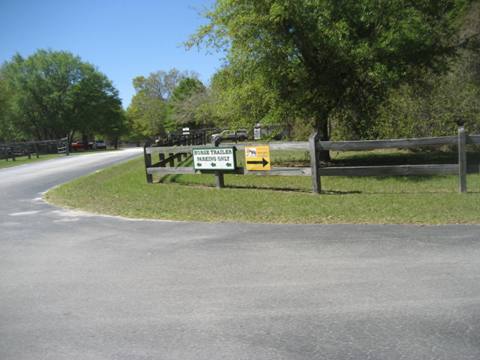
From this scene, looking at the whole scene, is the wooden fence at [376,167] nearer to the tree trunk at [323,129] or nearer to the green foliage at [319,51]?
the green foliage at [319,51]

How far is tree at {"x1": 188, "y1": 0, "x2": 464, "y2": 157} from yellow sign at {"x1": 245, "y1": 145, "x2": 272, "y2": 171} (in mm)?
3305

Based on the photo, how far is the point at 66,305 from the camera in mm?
4348

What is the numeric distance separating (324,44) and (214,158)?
518 cm

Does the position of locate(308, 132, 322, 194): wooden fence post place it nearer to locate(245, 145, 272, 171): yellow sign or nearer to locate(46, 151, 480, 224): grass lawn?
locate(46, 151, 480, 224): grass lawn

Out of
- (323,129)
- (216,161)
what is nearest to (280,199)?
(216,161)

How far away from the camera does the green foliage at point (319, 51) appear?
43.2 ft

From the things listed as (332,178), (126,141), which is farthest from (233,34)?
(126,141)

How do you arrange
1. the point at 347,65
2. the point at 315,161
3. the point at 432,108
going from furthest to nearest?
the point at 432,108, the point at 347,65, the point at 315,161

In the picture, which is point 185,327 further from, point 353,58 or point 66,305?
point 353,58

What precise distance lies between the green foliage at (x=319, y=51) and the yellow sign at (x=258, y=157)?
10.4 feet

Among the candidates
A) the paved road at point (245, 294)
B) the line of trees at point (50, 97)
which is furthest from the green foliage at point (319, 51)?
the line of trees at point (50, 97)

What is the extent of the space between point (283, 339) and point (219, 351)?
537 millimetres

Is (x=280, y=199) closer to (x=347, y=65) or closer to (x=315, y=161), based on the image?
(x=315, y=161)

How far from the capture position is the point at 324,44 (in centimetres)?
1363
